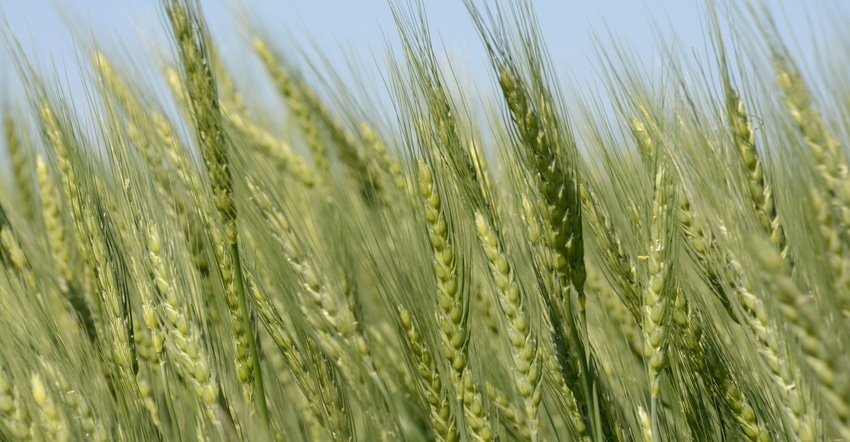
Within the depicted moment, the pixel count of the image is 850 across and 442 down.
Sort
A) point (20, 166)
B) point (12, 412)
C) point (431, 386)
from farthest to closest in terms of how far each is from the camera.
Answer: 1. point (20, 166)
2. point (431, 386)
3. point (12, 412)

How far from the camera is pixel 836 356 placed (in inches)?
33.0

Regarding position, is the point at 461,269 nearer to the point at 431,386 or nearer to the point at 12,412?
the point at 431,386

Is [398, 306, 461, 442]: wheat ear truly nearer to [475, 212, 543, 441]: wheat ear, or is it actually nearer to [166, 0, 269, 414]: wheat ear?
[475, 212, 543, 441]: wheat ear

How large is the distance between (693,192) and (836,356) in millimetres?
645

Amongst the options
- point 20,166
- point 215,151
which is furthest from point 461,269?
point 20,166

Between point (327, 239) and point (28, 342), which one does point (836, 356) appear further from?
point (28, 342)

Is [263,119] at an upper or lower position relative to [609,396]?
upper

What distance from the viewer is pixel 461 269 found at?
62.1 inches

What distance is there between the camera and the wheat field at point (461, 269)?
145 centimetres

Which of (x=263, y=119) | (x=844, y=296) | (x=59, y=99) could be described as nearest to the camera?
(x=844, y=296)

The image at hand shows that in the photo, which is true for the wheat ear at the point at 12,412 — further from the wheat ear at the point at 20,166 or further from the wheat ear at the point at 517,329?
the wheat ear at the point at 20,166

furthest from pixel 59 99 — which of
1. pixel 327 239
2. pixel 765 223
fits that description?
pixel 765 223

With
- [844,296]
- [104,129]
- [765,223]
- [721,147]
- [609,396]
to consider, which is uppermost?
[104,129]

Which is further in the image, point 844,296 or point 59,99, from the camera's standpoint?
point 59,99
